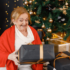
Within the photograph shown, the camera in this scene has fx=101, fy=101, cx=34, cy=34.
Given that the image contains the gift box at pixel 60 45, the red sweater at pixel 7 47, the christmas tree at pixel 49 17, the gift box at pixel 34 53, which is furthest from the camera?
the gift box at pixel 60 45

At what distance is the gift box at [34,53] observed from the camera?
2.43ft

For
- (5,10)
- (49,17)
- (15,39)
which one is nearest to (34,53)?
(15,39)

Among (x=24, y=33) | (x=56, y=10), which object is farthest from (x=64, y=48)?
(x=24, y=33)

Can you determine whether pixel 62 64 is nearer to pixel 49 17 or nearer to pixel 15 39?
pixel 15 39

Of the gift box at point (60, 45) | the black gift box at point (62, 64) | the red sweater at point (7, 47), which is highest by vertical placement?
the red sweater at point (7, 47)

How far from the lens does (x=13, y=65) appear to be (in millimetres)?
925

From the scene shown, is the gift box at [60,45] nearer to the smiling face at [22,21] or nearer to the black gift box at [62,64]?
the black gift box at [62,64]

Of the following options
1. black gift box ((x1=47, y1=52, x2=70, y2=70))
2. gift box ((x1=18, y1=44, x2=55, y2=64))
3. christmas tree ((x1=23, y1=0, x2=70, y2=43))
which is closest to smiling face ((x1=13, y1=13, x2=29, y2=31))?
gift box ((x1=18, y1=44, x2=55, y2=64))

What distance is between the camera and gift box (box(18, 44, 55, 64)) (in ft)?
2.43

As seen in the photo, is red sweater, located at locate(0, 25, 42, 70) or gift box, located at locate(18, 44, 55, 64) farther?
red sweater, located at locate(0, 25, 42, 70)

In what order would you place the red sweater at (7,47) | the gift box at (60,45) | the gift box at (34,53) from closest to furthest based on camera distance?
the gift box at (34,53) < the red sweater at (7,47) < the gift box at (60,45)

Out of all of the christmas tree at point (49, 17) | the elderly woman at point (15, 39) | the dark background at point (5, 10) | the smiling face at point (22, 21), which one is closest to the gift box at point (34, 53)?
the elderly woman at point (15, 39)

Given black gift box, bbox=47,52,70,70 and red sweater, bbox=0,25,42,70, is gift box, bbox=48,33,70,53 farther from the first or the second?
A: red sweater, bbox=0,25,42,70

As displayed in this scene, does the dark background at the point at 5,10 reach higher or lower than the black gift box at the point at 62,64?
higher
